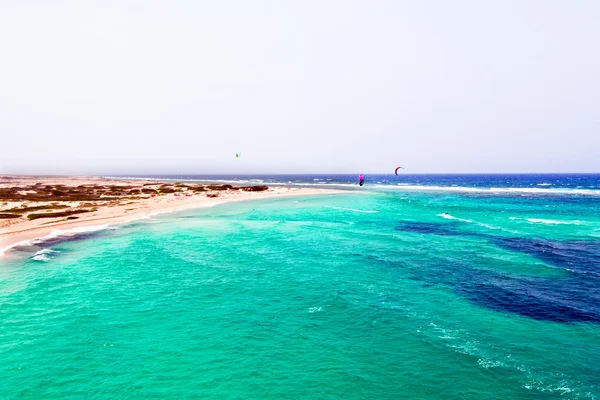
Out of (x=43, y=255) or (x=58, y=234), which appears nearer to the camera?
(x=43, y=255)

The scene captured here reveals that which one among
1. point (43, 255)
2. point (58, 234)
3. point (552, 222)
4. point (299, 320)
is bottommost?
point (299, 320)

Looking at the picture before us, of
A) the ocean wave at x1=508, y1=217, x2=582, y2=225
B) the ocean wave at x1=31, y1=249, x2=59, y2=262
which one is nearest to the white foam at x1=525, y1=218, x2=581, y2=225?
the ocean wave at x1=508, y1=217, x2=582, y2=225

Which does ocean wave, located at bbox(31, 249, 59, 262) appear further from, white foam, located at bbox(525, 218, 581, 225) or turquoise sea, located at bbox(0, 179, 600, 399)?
white foam, located at bbox(525, 218, 581, 225)

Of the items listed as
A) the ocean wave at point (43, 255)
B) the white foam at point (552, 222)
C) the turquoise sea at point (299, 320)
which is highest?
the white foam at point (552, 222)

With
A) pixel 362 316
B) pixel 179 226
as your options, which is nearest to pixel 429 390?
pixel 362 316

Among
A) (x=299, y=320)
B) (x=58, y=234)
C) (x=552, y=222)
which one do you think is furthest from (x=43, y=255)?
(x=552, y=222)

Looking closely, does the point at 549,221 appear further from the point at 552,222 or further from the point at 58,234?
the point at 58,234

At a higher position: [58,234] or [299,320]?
[58,234]

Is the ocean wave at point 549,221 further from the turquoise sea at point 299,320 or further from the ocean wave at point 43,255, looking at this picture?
the ocean wave at point 43,255

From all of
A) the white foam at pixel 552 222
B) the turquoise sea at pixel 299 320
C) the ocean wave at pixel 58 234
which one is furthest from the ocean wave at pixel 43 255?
the white foam at pixel 552 222
